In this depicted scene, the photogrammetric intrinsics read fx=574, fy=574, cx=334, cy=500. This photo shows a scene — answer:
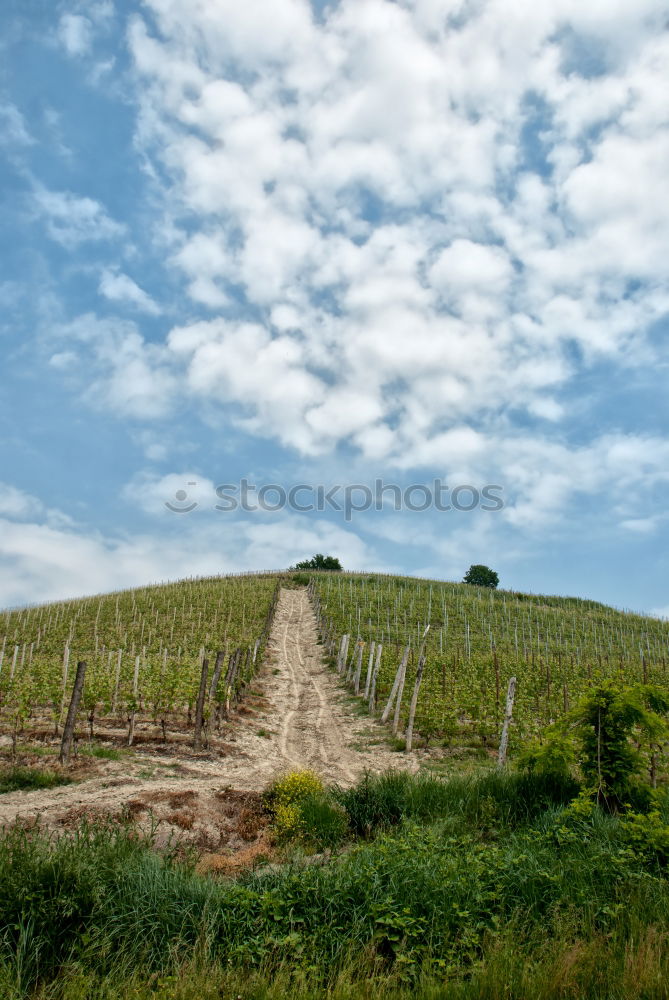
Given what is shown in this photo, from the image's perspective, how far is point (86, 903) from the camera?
515cm

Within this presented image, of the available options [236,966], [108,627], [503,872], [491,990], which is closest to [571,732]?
[503,872]

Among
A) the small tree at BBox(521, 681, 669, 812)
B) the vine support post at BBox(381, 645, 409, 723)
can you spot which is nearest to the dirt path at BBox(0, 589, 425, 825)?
the vine support post at BBox(381, 645, 409, 723)

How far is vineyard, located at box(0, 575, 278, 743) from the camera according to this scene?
49.5 ft

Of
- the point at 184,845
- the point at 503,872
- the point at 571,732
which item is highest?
the point at 571,732

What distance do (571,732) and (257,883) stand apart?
4955 millimetres

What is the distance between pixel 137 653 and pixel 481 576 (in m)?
63.6

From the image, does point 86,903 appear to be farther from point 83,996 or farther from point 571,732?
point 571,732

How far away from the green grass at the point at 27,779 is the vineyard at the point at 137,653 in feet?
8.04

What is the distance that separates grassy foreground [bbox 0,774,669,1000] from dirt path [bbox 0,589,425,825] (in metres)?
3.70

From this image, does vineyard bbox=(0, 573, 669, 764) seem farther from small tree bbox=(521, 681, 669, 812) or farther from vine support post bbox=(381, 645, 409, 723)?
small tree bbox=(521, 681, 669, 812)

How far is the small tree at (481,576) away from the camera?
82.1 m

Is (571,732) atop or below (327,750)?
atop

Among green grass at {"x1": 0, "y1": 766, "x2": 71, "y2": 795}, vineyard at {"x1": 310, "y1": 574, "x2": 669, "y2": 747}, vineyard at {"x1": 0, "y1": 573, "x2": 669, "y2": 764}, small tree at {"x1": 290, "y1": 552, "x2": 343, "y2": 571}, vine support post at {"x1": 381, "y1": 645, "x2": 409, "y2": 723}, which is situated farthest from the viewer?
small tree at {"x1": 290, "y1": 552, "x2": 343, "y2": 571}

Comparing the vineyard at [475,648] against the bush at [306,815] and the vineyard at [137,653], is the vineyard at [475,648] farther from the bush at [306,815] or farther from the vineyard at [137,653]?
the vineyard at [137,653]
